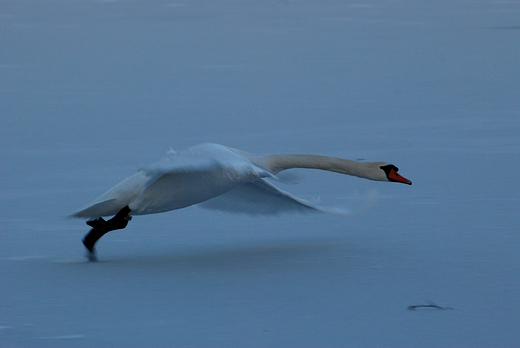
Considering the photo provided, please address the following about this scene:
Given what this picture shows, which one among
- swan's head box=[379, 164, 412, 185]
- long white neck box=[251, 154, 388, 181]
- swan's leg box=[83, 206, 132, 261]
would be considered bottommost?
swan's leg box=[83, 206, 132, 261]

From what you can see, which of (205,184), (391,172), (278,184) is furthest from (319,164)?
(278,184)

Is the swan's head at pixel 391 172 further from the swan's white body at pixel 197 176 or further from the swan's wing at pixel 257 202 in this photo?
the swan's wing at pixel 257 202

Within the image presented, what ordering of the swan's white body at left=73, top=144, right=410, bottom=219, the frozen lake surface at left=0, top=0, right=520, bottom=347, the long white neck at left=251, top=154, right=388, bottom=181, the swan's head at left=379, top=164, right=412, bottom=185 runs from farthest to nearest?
1. the swan's head at left=379, top=164, right=412, bottom=185
2. the long white neck at left=251, top=154, right=388, bottom=181
3. the swan's white body at left=73, top=144, right=410, bottom=219
4. the frozen lake surface at left=0, top=0, right=520, bottom=347

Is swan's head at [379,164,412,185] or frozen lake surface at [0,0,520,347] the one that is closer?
frozen lake surface at [0,0,520,347]

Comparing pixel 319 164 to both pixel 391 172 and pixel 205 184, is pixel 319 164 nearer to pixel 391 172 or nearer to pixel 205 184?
pixel 391 172

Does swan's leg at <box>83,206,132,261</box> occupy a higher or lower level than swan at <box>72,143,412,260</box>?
lower

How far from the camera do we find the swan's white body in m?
4.63

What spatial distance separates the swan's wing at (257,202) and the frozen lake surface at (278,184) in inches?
6.0

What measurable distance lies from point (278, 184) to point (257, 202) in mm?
958

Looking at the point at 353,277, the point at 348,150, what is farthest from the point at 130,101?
the point at 353,277

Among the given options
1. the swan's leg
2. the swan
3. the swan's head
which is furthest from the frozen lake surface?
the swan's head

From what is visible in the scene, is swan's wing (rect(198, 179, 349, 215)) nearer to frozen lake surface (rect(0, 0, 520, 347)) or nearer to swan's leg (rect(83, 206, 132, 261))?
frozen lake surface (rect(0, 0, 520, 347))

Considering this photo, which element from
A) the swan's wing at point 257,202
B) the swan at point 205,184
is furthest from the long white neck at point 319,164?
the swan's wing at point 257,202

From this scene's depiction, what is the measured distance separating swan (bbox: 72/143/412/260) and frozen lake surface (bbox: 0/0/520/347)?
0.17 m
